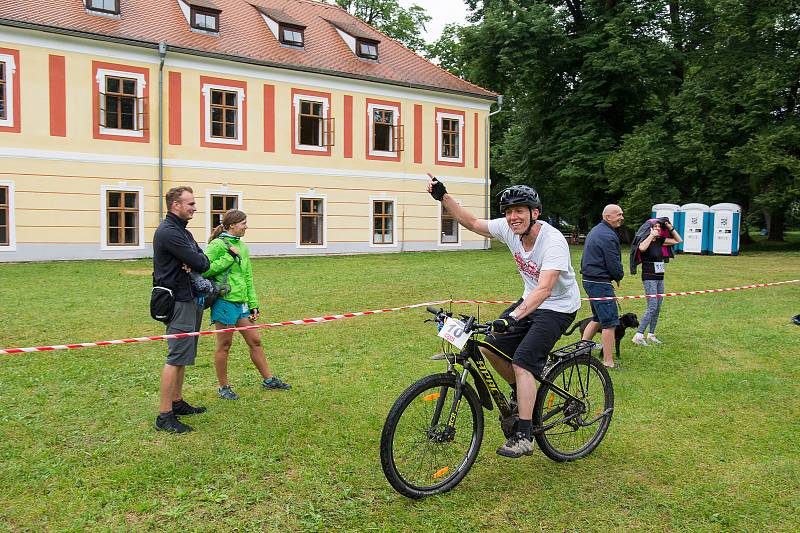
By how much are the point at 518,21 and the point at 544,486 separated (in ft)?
98.8

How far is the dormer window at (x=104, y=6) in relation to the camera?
2267 centimetres

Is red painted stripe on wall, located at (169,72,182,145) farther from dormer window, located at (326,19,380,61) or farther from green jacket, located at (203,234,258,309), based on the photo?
green jacket, located at (203,234,258,309)

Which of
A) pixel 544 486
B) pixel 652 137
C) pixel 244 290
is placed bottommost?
pixel 544 486

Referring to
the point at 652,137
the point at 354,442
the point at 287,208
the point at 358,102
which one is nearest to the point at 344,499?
the point at 354,442

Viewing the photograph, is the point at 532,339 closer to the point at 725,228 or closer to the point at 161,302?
the point at 161,302

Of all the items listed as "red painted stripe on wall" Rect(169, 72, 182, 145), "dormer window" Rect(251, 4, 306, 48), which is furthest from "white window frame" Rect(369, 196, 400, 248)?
"red painted stripe on wall" Rect(169, 72, 182, 145)

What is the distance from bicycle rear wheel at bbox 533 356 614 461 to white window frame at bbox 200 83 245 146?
828 inches

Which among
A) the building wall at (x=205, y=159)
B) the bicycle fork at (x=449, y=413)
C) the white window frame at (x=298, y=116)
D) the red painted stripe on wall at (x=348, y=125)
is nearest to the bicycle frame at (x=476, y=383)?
the bicycle fork at (x=449, y=413)

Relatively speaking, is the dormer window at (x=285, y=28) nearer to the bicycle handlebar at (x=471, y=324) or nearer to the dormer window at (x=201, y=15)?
the dormer window at (x=201, y=15)

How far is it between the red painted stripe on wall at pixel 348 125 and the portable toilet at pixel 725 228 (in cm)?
1553

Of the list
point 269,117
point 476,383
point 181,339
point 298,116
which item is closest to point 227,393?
point 181,339

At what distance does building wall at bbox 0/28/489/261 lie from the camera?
20875mm

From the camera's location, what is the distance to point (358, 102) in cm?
2694

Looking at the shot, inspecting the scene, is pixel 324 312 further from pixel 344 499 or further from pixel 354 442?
pixel 344 499
